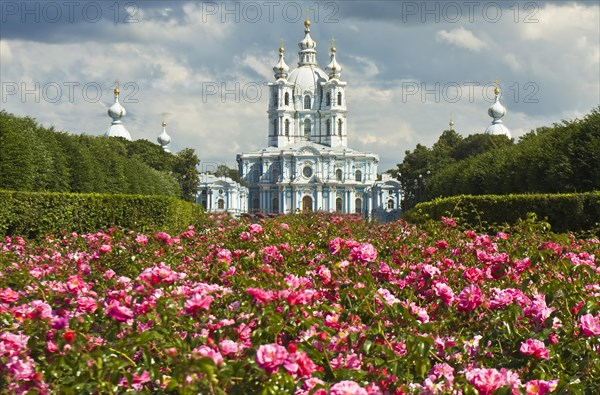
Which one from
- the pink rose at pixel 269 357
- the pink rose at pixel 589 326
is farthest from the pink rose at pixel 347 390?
the pink rose at pixel 589 326

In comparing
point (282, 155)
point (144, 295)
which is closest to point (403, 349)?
point (144, 295)

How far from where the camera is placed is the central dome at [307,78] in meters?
99.8

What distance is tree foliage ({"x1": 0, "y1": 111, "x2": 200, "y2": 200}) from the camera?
1107 inches

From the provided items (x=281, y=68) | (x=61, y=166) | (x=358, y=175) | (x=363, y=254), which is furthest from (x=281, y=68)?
(x=363, y=254)

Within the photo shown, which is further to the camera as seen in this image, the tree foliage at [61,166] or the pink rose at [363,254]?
the tree foliage at [61,166]

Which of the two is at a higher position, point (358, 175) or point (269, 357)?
point (358, 175)

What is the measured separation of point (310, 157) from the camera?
92688 mm

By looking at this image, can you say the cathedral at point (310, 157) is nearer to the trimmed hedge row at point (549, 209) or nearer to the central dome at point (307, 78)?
the central dome at point (307, 78)

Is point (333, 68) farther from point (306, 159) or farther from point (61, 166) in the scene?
point (61, 166)

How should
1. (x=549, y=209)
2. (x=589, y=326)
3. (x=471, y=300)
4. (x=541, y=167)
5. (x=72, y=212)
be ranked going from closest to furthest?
1. (x=589, y=326)
2. (x=471, y=300)
3. (x=549, y=209)
4. (x=72, y=212)
5. (x=541, y=167)

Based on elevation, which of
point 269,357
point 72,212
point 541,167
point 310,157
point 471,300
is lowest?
point 269,357

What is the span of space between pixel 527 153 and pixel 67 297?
32038mm

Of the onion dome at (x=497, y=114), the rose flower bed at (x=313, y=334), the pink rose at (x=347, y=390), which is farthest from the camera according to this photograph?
the onion dome at (x=497, y=114)

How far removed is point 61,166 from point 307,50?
70120 mm
